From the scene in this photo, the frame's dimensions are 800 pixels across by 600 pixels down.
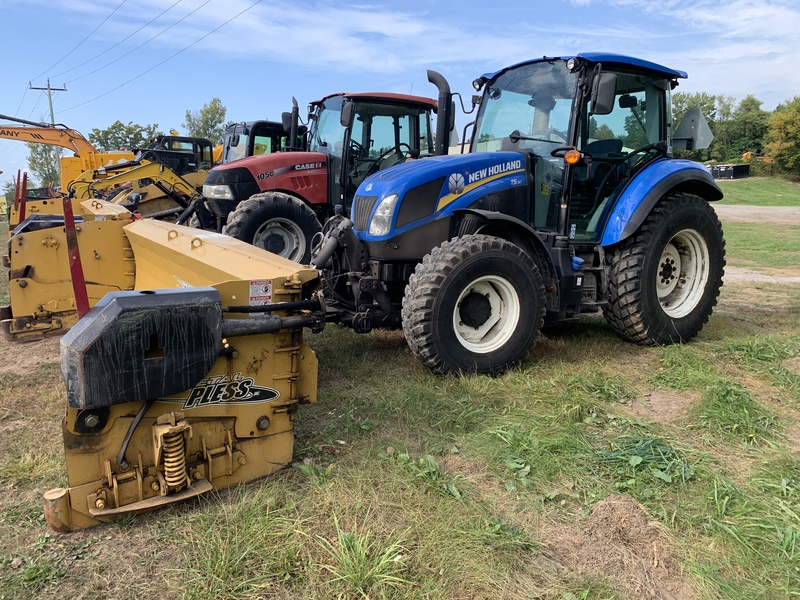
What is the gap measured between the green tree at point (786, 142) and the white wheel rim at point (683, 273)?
4497 cm

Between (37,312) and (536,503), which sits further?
(37,312)

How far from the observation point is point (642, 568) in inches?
87.4

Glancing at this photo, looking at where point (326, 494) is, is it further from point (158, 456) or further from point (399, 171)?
point (399, 171)

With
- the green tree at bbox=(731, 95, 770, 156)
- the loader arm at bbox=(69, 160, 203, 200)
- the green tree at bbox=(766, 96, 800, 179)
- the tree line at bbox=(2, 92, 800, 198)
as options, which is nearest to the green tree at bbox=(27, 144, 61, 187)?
the tree line at bbox=(2, 92, 800, 198)

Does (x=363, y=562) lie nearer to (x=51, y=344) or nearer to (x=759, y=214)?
(x=51, y=344)

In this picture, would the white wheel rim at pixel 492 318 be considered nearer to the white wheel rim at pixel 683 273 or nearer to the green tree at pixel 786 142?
the white wheel rim at pixel 683 273

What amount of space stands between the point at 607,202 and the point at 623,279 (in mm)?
698

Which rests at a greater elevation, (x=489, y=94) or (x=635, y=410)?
(x=489, y=94)

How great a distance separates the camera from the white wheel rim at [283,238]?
7.19 m

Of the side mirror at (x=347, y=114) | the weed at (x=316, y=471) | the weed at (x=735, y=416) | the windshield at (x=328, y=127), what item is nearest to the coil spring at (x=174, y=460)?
the weed at (x=316, y=471)

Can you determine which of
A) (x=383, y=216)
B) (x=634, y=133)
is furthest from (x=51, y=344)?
(x=634, y=133)

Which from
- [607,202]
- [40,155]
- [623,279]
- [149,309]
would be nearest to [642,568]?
[149,309]

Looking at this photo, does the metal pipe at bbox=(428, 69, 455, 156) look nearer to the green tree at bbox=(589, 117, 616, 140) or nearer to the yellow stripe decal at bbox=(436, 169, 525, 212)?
the yellow stripe decal at bbox=(436, 169, 525, 212)

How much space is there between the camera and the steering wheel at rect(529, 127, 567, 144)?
4.74m
